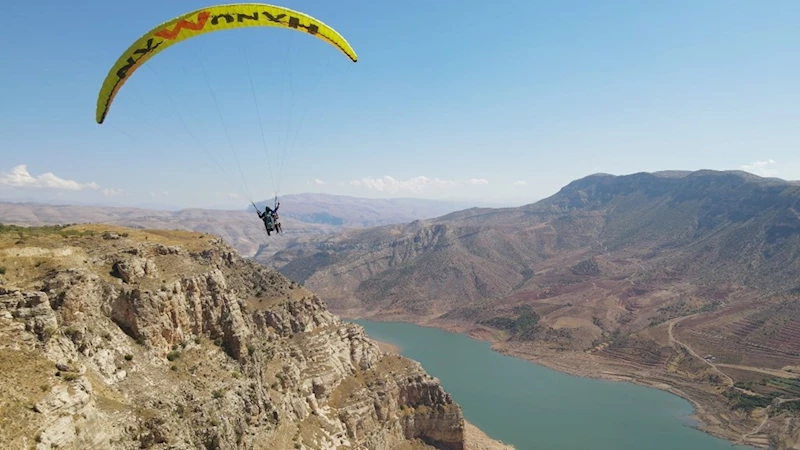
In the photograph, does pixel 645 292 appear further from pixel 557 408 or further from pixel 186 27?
pixel 186 27

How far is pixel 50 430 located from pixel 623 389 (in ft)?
284

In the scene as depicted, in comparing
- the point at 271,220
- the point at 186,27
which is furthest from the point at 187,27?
the point at 271,220

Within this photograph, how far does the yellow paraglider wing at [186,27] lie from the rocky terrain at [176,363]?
8.92 metres

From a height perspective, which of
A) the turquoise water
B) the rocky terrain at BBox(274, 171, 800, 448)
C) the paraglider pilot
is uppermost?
the paraglider pilot

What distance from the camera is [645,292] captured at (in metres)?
126

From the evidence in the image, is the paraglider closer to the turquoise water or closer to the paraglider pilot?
the paraglider pilot

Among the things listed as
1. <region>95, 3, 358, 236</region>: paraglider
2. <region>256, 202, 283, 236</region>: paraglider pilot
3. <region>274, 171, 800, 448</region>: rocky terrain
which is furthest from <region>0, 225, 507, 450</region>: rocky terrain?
<region>274, 171, 800, 448</region>: rocky terrain

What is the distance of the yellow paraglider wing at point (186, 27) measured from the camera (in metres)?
19.6

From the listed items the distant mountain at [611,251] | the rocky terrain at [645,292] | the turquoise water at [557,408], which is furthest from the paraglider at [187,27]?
the distant mountain at [611,251]

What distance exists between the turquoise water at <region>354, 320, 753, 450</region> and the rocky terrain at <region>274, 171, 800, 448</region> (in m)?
4.76

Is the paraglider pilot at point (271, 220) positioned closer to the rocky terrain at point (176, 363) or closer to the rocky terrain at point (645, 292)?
the rocky terrain at point (176, 363)

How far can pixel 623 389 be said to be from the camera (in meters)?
82.2

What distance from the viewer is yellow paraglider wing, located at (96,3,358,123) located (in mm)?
19641

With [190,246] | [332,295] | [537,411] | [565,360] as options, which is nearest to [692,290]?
[565,360]
